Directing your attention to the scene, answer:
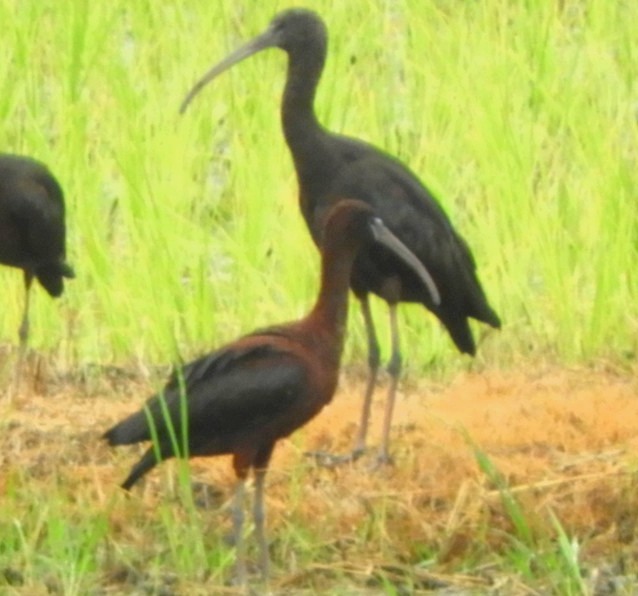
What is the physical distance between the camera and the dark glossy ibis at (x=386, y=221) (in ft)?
22.9

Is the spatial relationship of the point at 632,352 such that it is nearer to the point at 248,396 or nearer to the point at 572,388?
the point at 572,388

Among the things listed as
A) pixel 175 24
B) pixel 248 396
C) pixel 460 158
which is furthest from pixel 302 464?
pixel 175 24

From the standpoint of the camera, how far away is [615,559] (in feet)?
18.6

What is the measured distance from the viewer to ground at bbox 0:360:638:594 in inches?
227

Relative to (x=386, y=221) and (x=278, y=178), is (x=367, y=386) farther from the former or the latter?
(x=278, y=178)

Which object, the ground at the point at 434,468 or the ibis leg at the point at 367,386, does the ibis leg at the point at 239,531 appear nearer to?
the ground at the point at 434,468

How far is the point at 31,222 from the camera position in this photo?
8297 millimetres

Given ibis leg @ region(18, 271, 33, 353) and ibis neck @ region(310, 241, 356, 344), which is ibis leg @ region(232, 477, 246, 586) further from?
ibis leg @ region(18, 271, 33, 353)

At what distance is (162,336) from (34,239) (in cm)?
68

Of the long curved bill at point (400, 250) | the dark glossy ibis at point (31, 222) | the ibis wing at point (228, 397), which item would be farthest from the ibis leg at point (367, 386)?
the dark glossy ibis at point (31, 222)

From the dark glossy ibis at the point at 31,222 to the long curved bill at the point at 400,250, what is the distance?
6.03 feet

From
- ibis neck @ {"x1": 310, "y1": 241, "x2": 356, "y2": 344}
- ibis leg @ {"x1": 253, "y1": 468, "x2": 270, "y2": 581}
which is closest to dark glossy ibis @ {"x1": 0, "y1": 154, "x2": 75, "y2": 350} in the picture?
ibis neck @ {"x1": 310, "y1": 241, "x2": 356, "y2": 344}

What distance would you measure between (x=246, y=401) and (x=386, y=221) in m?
1.56

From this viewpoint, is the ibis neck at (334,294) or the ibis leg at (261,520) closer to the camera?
the ibis leg at (261,520)
